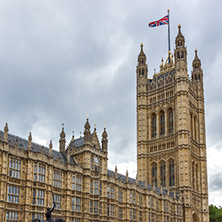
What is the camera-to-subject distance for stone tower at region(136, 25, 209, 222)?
110 meters

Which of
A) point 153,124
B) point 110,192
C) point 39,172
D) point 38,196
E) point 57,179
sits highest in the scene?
point 153,124

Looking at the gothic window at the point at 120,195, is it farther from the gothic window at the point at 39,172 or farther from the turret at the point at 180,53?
the turret at the point at 180,53

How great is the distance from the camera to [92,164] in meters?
67.5

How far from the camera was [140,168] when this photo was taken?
121m

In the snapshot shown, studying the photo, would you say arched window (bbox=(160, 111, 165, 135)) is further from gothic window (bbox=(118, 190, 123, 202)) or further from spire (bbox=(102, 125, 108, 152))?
spire (bbox=(102, 125, 108, 152))

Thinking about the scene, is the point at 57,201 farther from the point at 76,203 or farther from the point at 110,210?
the point at 110,210

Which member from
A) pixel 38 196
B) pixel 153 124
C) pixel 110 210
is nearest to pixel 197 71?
pixel 153 124

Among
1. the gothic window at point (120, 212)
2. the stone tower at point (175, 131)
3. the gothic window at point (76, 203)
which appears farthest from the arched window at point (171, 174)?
the gothic window at point (76, 203)

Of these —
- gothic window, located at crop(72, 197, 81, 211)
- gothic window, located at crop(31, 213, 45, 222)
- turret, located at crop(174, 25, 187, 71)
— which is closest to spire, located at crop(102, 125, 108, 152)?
gothic window, located at crop(72, 197, 81, 211)

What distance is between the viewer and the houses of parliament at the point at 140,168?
2115 inches

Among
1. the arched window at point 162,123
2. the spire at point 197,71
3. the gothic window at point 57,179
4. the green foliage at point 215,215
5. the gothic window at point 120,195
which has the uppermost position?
the spire at point 197,71

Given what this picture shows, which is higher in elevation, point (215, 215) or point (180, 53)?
point (180, 53)

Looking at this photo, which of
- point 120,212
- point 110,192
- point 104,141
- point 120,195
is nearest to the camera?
point 110,192

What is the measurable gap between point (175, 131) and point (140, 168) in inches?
675
